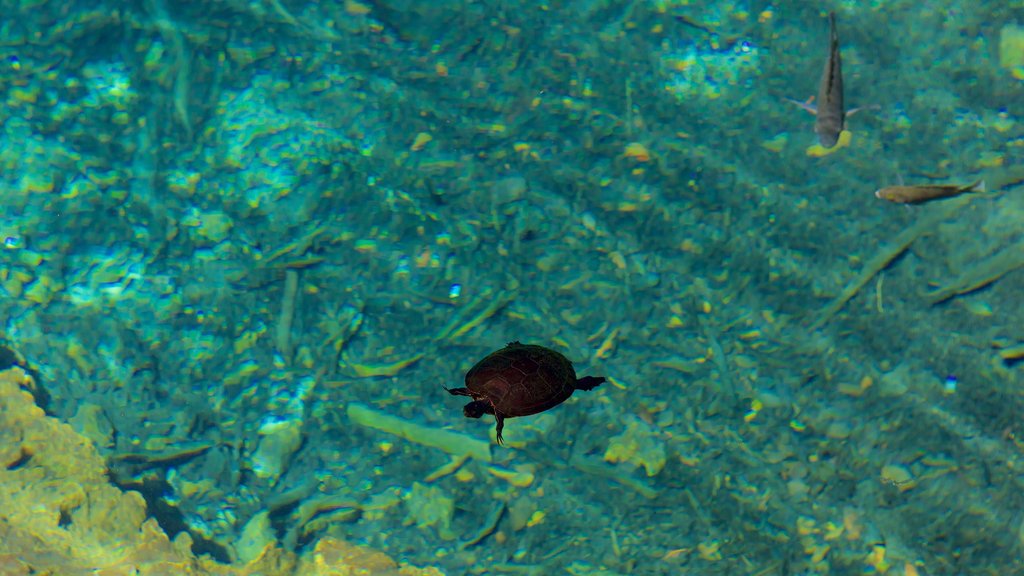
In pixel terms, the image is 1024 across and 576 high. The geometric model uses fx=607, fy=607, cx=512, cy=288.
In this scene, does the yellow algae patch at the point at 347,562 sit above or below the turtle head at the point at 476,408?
below

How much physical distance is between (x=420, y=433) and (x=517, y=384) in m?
2.20

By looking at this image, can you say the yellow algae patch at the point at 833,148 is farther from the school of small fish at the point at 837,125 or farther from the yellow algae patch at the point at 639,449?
the yellow algae patch at the point at 639,449

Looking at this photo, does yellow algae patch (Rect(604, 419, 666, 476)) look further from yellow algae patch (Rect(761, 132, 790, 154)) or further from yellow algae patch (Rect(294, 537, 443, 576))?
yellow algae patch (Rect(761, 132, 790, 154))

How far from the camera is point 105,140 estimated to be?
20.9 ft

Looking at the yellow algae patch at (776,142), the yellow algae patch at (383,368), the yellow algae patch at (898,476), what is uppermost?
the yellow algae patch at (776,142)

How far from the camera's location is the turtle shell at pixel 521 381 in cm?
357

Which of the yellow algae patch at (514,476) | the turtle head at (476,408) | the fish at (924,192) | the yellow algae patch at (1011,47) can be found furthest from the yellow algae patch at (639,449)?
the yellow algae patch at (1011,47)

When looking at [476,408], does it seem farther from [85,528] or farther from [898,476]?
[898,476]

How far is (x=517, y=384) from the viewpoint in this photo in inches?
141

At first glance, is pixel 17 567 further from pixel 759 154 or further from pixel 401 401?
pixel 759 154

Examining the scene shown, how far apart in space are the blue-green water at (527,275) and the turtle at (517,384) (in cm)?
Answer: 177

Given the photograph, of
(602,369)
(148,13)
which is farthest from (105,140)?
(602,369)

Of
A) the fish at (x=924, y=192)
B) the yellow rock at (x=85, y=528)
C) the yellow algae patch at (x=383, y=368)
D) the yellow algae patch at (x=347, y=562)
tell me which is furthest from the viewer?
the yellow algae patch at (x=383, y=368)

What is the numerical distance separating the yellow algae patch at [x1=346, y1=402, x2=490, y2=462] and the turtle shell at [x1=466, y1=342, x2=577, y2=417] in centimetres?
176
